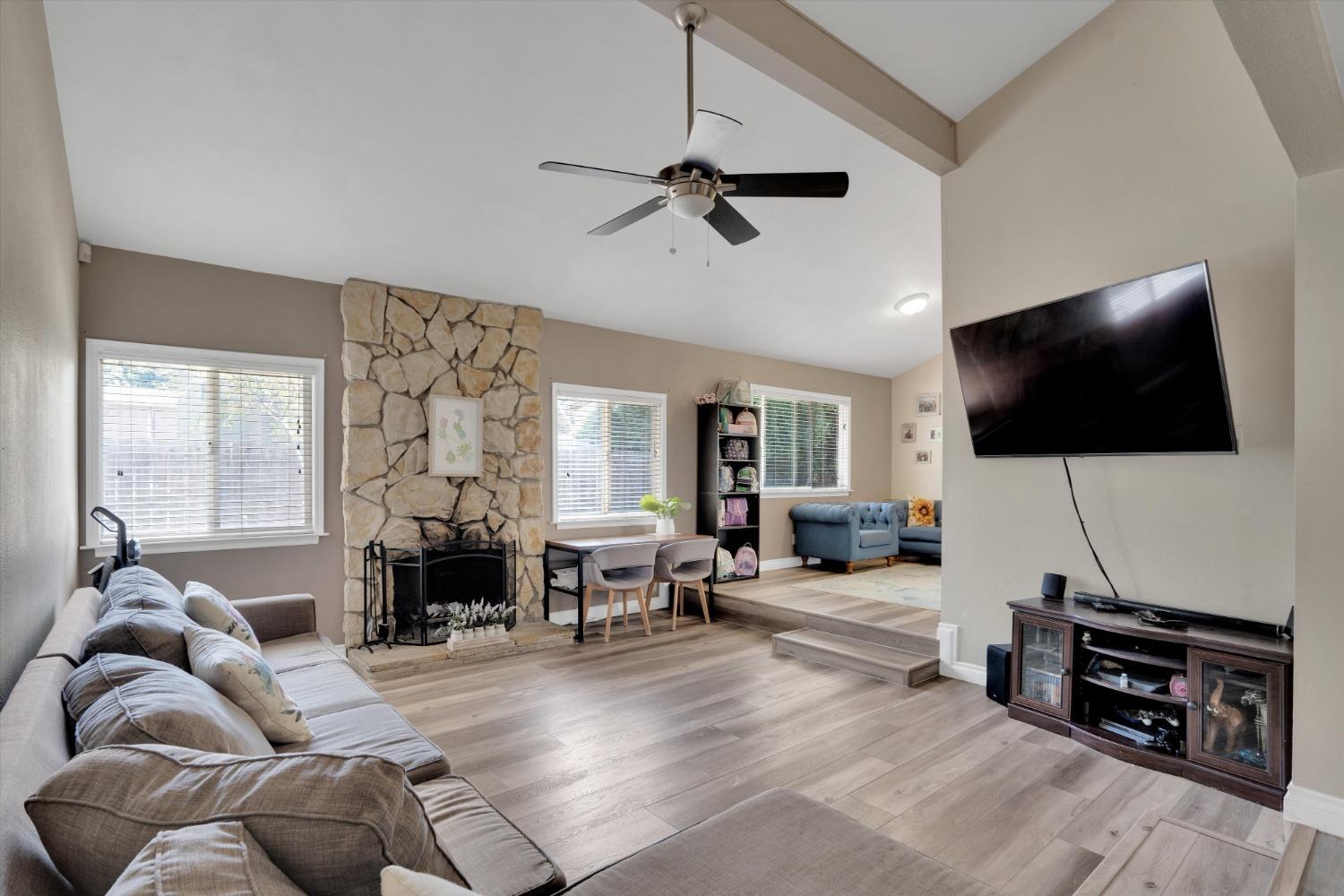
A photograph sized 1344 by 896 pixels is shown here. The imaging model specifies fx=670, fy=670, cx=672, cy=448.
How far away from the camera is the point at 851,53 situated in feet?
11.1

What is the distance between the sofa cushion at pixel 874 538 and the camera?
7094 millimetres

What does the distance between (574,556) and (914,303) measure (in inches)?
157

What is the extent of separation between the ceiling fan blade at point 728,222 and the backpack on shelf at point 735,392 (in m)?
3.37

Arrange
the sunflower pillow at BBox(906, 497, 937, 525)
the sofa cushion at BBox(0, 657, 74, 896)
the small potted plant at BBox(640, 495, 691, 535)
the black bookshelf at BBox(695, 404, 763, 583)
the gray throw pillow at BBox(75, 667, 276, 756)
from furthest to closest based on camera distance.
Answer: the sunflower pillow at BBox(906, 497, 937, 525), the black bookshelf at BBox(695, 404, 763, 583), the small potted plant at BBox(640, 495, 691, 535), the gray throw pillow at BBox(75, 667, 276, 756), the sofa cushion at BBox(0, 657, 74, 896)

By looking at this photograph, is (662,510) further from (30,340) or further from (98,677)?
(98,677)

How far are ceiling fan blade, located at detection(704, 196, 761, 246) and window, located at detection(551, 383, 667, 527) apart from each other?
291 centimetres

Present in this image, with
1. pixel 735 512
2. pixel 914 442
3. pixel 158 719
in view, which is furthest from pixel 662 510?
pixel 158 719

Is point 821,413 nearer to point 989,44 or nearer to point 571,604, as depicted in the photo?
point 571,604

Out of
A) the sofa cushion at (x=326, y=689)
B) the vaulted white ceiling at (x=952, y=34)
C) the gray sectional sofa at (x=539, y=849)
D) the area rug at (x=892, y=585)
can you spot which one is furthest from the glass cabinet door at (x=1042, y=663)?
the sofa cushion at (x=326, y=689)

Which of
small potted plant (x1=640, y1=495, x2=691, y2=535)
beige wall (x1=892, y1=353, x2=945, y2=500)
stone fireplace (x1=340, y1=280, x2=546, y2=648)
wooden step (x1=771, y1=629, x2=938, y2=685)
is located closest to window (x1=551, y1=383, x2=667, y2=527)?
small potted plant (x1=640, y1=495, x2=691, y2=535)

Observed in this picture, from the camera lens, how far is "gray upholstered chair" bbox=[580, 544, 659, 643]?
4984 millimetres

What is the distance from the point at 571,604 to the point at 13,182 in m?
4.57

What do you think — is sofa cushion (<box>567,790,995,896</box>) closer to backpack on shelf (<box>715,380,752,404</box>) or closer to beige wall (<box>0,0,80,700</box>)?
beige wall (<box>0,0,80,700</box>)

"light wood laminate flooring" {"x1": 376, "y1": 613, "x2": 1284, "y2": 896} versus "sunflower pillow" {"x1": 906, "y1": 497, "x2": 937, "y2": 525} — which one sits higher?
"sunflower pillow" {"x1": 906, "y1": 497, "x2": 937, "y2": 525}
